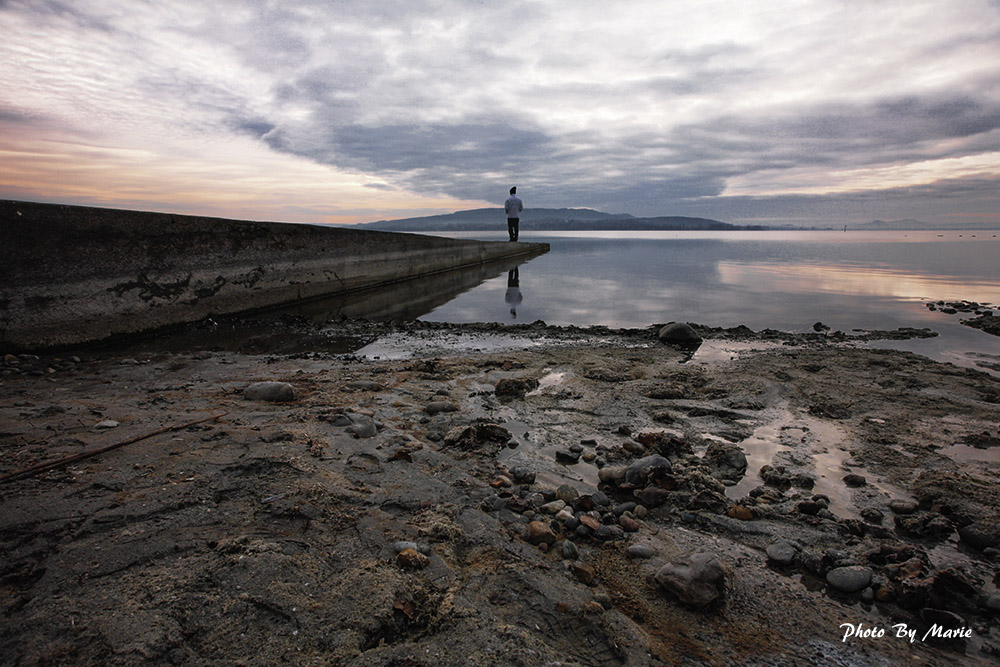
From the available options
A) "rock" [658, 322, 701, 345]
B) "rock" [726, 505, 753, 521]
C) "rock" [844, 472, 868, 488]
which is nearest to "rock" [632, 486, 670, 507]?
"rock" [726, 505, 753, 521]

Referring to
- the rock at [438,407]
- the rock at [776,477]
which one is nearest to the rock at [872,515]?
the rock at [776,477]

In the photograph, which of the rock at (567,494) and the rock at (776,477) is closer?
the rock at (567,494)

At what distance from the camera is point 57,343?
493cm

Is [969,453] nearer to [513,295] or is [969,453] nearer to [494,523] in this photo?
[494,523]

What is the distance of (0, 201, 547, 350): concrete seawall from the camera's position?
4.82m

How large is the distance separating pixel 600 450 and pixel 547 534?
3.48 feet

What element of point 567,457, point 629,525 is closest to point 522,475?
point 567,457

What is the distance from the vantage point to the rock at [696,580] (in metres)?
1.70

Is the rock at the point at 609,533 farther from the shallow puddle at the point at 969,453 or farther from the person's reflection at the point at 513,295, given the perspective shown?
the person's reflection at the point at 513,295

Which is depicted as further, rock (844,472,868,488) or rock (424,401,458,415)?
rock (424,401,458,415)

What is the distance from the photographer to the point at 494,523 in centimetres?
214

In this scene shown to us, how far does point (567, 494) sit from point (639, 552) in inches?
19.4

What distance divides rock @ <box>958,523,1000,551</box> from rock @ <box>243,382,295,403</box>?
3807mm

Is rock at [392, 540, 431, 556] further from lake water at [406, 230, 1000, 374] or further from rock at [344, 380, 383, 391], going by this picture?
lake water at [406, 230, 1000, 374]
